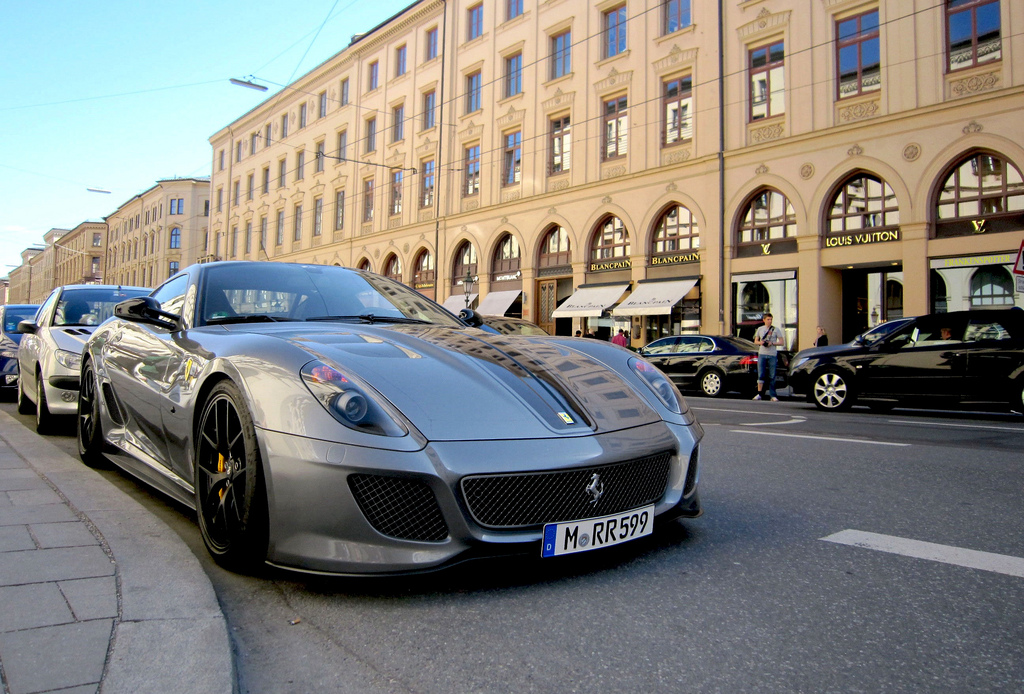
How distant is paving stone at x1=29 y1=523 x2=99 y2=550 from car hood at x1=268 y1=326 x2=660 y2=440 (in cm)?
114

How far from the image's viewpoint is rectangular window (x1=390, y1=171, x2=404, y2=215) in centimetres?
3633

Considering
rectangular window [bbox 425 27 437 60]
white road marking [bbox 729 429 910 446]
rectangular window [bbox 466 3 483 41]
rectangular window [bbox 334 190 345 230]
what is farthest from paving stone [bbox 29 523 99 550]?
rectangular window [bbox 334 190 345 230]

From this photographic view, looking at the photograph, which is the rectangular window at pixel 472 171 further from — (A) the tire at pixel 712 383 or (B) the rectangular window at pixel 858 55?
(A) the tire at pixel 712 383

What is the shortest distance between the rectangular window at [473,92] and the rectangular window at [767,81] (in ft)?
→ 43.1

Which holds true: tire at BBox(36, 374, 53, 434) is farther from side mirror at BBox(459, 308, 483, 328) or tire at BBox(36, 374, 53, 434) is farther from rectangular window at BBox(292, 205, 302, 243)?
rectangular window at BBox(292, 205, 302, 243)

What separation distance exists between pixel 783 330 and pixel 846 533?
18559 mm

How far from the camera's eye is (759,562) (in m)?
2.88

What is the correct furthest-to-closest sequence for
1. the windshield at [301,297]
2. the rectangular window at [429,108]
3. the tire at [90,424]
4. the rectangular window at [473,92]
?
the rectangular window at [429,108] < the rectangular window at [473,92] < the tire at [90,424] < the windshield at [301,297]

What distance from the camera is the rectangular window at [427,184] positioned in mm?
34031

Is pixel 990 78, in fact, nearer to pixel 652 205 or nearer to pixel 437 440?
pixel 652 205

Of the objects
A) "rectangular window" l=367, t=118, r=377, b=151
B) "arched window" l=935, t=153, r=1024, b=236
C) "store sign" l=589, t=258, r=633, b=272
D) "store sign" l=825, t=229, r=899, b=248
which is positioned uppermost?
"rectangular window" l=367, t=118, r=377, b=151

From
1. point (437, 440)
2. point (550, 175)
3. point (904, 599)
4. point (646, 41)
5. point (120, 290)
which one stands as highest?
point (646, 41)

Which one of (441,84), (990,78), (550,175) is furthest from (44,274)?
(990,78)

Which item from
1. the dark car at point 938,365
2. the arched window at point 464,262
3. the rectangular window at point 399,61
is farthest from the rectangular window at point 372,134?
the dark car at point 938,365
